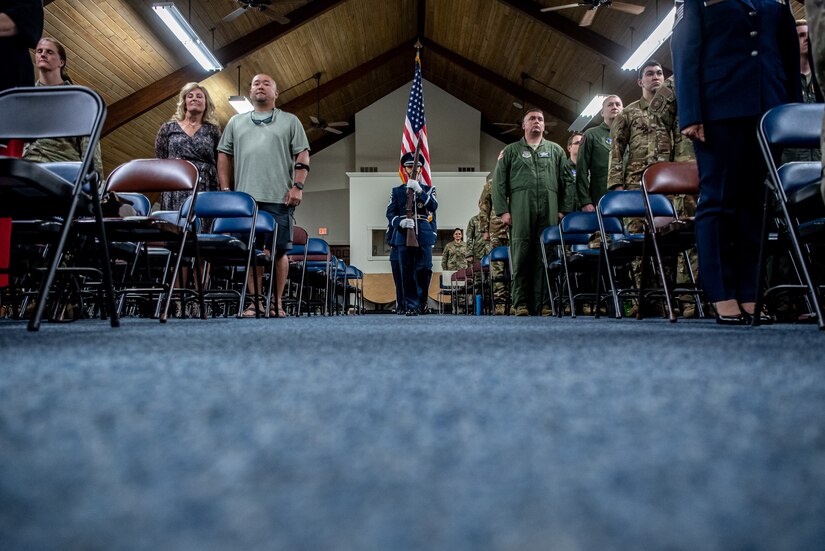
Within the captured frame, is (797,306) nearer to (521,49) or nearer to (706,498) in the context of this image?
(706,498)

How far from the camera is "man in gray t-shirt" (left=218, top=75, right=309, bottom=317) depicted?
3.39 m

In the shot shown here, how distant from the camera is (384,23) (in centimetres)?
1066

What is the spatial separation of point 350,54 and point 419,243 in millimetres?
7671

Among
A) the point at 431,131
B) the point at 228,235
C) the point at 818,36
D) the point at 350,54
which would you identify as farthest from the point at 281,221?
the point at 431,131

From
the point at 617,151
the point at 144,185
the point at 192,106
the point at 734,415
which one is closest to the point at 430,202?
the point at 617,151

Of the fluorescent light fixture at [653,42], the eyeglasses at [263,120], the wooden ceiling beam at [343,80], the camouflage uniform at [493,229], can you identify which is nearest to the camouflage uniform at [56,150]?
the eyeglasses at [263,120]

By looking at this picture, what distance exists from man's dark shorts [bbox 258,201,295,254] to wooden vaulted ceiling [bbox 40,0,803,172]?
3575 millimetres

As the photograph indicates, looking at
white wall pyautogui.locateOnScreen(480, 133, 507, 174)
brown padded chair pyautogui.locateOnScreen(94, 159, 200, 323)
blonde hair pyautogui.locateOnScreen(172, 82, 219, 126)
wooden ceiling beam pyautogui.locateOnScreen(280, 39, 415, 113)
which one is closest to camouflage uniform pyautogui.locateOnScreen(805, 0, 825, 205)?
brown padded chair pyautogui.locateOnScreen(94, 159, 200, 323)

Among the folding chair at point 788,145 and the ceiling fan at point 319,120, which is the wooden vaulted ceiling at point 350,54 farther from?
the folding chair at point 788,145

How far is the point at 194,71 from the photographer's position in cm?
796

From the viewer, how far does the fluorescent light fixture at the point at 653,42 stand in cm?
603

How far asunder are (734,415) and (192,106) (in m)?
3.59

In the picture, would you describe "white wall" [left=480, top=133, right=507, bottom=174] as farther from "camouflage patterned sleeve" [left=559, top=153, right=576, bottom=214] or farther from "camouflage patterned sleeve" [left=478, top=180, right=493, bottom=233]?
"camouflage patterned sleeve" [left=559, top=153, right=576, bottom=214]

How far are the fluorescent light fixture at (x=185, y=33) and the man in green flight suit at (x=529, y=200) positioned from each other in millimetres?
3897
